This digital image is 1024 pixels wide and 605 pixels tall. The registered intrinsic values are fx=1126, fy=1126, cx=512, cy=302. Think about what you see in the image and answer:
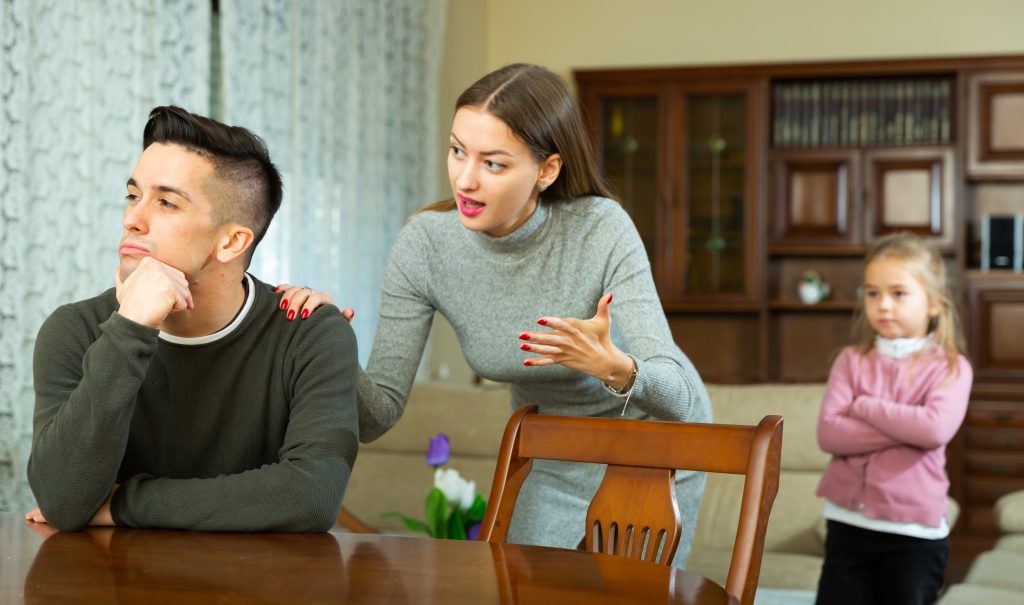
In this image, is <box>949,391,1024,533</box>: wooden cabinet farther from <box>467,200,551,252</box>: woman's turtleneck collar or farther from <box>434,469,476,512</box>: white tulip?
<box>467,200,551,252</box>: woman's turtleneck collar

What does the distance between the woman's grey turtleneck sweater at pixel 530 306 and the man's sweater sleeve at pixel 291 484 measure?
0.25 metres

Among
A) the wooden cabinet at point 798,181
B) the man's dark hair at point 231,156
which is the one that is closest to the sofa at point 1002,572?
the man's dark hair at point 231,156

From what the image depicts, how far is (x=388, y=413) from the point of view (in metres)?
1.65

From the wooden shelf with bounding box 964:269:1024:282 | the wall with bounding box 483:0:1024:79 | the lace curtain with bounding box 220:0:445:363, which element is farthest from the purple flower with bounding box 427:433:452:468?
the wall with bounding box 483:0:1024:79

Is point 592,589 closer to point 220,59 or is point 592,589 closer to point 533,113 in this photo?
point 533,113

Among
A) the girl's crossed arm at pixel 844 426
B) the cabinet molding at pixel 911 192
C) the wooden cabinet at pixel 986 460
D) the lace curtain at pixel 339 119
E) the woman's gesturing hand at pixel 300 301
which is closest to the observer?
the woman's gesturing hand at pixel 300 301

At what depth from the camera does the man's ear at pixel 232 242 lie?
4.61 feet

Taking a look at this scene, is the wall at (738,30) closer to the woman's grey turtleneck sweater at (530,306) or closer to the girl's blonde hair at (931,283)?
the girl's blonde hair at (931,283)

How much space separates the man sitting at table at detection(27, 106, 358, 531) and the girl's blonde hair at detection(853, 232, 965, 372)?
1.56 meters

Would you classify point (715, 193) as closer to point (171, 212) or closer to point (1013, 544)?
point (1013, 544)

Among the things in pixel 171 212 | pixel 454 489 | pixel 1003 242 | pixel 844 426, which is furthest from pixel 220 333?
pixel 1003 242

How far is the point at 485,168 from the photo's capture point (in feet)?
5.15

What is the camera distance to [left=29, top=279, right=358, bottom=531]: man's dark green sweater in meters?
1.19

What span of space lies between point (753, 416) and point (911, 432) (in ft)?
3.46
